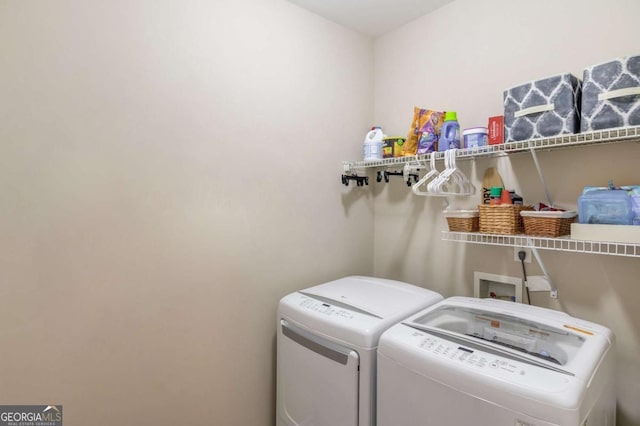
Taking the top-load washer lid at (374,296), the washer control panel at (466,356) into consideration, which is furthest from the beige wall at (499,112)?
the washer control panel at (466,356)

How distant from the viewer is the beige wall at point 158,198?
1.16 meters

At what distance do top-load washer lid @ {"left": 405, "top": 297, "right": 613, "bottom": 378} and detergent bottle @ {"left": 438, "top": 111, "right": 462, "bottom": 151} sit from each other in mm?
733

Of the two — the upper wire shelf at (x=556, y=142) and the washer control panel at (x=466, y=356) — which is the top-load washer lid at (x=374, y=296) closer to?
the washer control panel at (x=466, y=356)

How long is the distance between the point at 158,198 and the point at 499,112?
1661 millimetres

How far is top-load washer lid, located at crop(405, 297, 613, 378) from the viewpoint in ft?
3.27

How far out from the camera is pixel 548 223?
1.25 metres

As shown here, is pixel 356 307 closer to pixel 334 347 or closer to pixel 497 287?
pixel 334 347

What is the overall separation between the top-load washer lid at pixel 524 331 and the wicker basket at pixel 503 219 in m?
0.32

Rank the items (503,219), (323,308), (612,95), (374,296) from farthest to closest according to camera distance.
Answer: (374,296)
(323,308)
(503,219)
(612,95)

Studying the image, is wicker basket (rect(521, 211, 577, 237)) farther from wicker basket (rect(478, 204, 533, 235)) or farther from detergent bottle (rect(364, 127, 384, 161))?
detergent bottle (rect(364, 127, 384, 161))

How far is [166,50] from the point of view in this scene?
142 centimetres

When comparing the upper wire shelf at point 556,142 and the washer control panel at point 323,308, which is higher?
the upper wire shelf at point 556,142

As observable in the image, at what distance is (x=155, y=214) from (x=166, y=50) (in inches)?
27.7

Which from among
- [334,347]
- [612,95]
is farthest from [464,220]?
[334,347]
